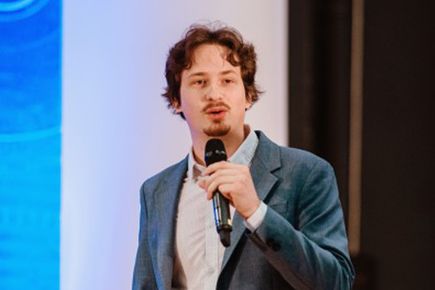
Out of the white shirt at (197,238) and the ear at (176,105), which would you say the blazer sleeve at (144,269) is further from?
the ear at (176,105)

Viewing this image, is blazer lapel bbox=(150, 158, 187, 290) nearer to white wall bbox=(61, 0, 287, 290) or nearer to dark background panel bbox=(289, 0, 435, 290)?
white wall bbox=(61, 0, 287, 290)

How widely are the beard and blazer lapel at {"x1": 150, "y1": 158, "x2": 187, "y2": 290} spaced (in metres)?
0.13

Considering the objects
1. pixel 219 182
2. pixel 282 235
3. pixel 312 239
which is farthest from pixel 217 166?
pixel 312 239

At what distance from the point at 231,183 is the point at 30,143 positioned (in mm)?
959

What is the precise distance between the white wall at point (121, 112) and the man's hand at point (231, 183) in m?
0.69

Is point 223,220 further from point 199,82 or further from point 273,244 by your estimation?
point 199,82

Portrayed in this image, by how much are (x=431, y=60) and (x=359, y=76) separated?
0.18 metres

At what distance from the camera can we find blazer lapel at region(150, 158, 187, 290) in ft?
4.89

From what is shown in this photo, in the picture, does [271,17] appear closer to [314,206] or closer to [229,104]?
[229,104]

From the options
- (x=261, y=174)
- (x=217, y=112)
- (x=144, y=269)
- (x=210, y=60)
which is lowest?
(x=144, y=269)

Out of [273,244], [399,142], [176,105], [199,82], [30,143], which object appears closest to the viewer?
[273,244]

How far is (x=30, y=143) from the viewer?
201 centimetres

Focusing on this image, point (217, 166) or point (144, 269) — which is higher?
point (217, 166)

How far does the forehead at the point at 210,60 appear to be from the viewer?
1.60 meters
